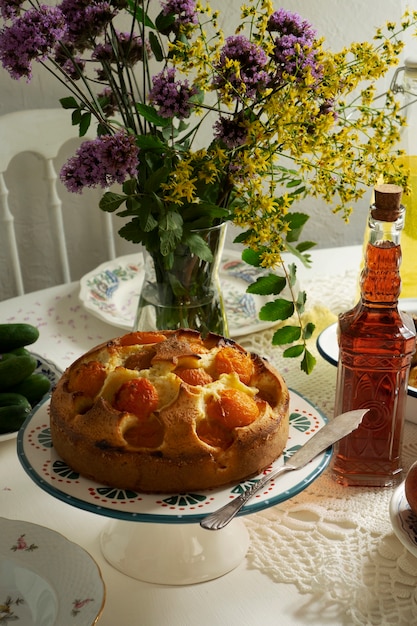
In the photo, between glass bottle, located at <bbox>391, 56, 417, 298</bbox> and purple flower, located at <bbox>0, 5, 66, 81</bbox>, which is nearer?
purple flower, located at <bbox>0, 5, 66, 81</bbox>

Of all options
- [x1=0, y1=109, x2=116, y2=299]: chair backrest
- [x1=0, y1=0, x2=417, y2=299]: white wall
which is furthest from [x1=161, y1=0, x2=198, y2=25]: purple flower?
[x1=0, y1=0, x2=417, y2=299]: white wall

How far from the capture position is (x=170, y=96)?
3.02ft

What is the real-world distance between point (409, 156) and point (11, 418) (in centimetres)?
73

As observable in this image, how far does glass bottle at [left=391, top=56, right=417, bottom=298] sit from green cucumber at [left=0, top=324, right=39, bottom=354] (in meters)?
0.59

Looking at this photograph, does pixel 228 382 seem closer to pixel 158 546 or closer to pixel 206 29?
pixel 158 546

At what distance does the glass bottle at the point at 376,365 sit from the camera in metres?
0.92

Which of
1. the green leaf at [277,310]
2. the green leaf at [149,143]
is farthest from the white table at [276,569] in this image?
the green leaf at [149,143]

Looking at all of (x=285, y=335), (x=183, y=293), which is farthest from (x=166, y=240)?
(x=285, y=335)

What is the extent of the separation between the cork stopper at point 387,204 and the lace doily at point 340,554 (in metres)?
0.34

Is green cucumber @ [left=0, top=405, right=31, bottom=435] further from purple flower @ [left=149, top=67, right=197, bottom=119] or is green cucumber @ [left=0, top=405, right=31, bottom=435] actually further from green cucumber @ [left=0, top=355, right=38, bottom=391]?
purple flower @ [left=149, top=67, right=197, bottom=119]

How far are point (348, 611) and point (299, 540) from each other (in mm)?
120

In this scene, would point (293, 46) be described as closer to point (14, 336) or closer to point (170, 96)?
point (170, 96)

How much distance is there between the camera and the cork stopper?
2.88 feet

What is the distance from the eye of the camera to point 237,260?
1.66 m
